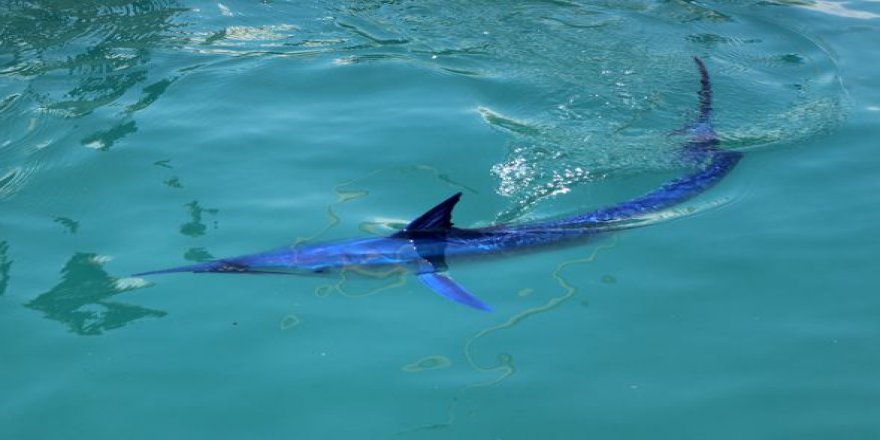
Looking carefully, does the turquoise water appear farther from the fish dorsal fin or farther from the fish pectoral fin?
the fish dorsal fin

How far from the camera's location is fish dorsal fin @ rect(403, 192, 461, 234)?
5086 mm

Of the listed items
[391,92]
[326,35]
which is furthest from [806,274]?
[326,35]

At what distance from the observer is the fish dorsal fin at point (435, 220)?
200 inches

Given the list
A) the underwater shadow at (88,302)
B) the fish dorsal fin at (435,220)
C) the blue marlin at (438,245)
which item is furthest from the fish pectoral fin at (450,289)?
the underwater shadow at (88,302)

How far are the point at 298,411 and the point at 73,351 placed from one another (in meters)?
1.30

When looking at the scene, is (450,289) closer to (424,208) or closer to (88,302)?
(424,208)

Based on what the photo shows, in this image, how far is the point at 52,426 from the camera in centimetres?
416

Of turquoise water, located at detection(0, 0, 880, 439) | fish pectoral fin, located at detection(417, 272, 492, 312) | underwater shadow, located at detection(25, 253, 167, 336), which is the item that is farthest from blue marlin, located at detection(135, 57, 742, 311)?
underwater shadow, located at detection(25, 253, 167, 336)

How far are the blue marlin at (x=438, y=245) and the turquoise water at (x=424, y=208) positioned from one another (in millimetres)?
105

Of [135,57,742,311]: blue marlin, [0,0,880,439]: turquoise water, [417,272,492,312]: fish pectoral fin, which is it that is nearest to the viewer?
[0,0,880,439]: turquoise water

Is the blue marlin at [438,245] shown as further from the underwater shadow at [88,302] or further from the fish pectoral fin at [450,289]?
the underwater shadow at [88,302]

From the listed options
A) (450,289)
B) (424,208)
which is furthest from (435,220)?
(424,208)

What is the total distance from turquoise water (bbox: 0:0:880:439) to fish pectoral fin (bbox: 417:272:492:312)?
0.26ft

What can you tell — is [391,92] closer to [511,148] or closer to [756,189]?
[511,148]
